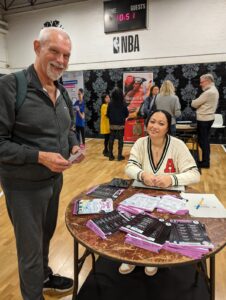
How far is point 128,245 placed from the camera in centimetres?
109

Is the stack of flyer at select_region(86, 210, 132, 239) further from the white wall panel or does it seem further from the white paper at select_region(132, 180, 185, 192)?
the white wall panel

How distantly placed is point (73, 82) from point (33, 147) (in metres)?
7.05

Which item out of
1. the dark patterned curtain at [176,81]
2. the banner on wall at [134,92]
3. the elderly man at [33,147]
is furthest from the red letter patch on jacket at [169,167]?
the dark patterned curtain at [176,81]

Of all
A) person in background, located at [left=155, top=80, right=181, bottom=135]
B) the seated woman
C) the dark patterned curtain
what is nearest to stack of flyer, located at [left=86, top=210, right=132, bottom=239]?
the seated woman

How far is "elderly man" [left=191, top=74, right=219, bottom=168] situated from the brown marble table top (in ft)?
11.4

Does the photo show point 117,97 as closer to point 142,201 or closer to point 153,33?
point 153,33

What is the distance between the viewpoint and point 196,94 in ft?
22.6

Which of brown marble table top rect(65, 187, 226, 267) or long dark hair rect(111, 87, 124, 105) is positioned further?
long dark hair rect(111, 87, 124, 105)

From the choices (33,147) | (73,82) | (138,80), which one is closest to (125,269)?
(33,147)

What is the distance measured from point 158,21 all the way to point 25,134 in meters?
6.88

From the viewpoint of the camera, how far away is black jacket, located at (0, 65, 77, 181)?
1.23 meters

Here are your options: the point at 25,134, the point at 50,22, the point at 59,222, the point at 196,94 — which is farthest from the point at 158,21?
the point at 25,134

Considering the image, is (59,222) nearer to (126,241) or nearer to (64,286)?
(64,286)

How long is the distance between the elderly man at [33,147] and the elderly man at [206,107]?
139 inches
